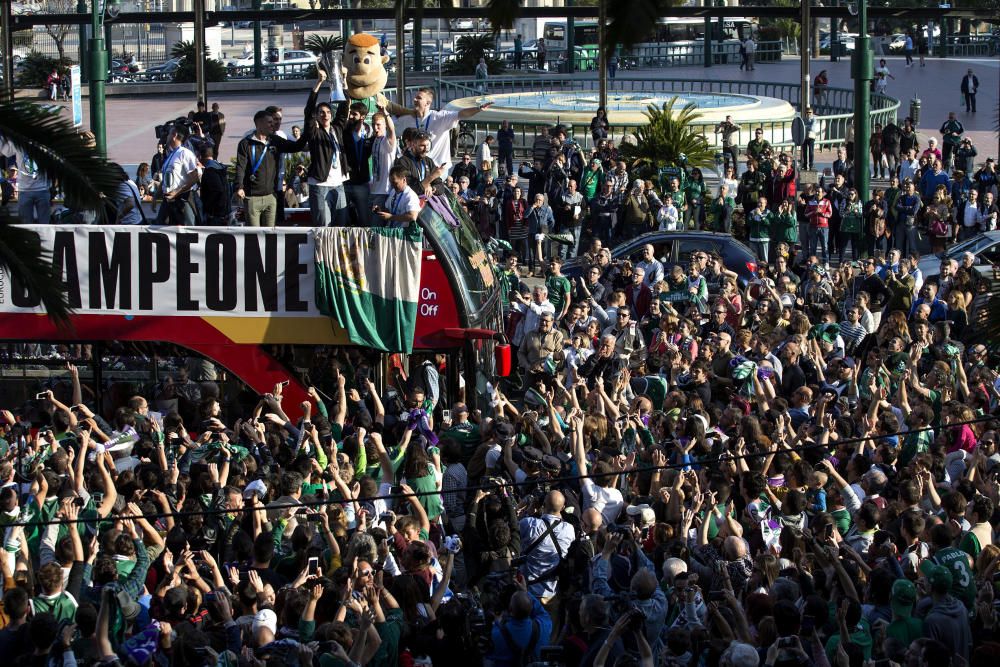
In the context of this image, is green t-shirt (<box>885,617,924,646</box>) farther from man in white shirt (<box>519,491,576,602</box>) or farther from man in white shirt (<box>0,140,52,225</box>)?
man in white shirt (<box>0,140,52,225</box>)

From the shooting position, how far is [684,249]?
21.2 meters

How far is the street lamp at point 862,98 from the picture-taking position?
25.0m

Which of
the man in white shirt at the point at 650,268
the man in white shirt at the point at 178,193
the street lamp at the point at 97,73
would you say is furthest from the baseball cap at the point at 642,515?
the street lamp at the point at 97,73

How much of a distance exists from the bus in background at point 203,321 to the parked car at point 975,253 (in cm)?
857

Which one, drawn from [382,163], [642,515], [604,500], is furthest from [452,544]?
[382,163]

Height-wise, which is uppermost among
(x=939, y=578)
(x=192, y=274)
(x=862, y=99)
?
(x=862, y=99)

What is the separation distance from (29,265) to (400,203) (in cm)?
671

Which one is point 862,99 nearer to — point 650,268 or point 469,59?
point 650,268

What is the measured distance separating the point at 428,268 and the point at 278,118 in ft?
7.75

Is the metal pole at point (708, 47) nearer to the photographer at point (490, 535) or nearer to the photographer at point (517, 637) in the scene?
the photographer at point (490, 535)

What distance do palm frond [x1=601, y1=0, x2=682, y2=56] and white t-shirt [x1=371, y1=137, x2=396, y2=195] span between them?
1097cm

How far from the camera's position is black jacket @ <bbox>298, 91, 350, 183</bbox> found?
49.2ft

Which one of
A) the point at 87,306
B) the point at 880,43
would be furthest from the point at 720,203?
the point at 880,43

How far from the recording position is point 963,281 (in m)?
18.0
